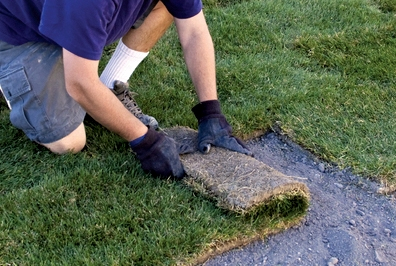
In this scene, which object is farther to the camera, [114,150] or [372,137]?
[372,137]

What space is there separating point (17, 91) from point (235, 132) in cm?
127

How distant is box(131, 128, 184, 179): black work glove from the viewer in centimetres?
Result: 256

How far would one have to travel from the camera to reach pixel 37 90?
9.26ft

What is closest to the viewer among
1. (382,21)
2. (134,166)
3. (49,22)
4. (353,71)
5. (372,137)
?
(49,22)

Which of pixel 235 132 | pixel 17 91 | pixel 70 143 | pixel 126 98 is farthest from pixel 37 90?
pixel 235 132

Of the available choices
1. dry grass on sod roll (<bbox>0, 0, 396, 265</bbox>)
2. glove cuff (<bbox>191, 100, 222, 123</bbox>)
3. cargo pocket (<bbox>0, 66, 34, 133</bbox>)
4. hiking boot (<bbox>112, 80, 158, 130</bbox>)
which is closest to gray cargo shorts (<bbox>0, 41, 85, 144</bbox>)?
cargo pocket (<bbox>0, 66, 34, 133</bbox>)

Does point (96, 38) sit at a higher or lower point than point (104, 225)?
higher

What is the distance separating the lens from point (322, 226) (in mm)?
2516

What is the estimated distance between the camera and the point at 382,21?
4.69m

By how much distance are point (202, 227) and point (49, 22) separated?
1127mm

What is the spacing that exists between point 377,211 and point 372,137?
641mm


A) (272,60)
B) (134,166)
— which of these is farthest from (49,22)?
(272,60)

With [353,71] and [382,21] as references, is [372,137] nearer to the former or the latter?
[353,71]

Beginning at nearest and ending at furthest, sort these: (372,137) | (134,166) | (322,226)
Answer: (322,226) < (134,166) < (372,137)
